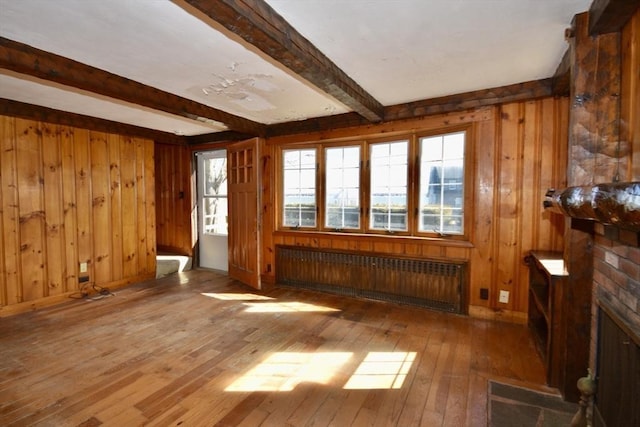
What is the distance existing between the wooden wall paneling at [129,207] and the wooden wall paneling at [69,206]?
61 centimetres

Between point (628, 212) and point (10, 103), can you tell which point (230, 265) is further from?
point (628, 212)

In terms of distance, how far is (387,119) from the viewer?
3.52 metres

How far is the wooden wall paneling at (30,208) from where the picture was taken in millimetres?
3479

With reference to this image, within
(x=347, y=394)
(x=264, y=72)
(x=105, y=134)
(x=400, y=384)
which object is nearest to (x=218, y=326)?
(x=347, y=394)

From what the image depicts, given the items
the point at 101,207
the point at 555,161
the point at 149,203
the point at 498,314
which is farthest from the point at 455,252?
the point at 101,207

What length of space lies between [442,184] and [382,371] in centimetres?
211

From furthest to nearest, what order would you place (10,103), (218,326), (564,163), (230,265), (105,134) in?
1. (230,265)
2. (105,134)
3. (10,103)
4. (218,326)
5. (564,163)

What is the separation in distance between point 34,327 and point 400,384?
11.7ft

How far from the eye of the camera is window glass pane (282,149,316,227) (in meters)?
4.27

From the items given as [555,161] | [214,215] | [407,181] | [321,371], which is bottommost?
[321,371]

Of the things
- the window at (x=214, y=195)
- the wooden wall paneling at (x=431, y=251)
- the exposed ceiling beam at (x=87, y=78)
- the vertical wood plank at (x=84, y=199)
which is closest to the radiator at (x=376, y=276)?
the wooden wall paneling at (x=431, y=251)

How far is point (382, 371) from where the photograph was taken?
222 cm

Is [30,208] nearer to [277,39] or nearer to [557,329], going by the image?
[277,39]

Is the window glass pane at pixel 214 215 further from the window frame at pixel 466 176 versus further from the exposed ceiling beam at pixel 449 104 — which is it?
the window frame at pixel 466 176
